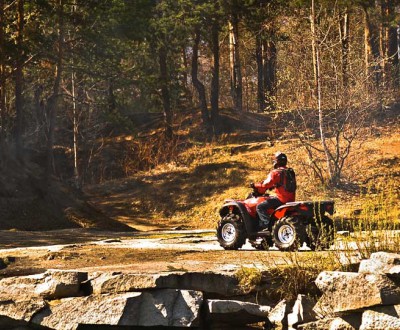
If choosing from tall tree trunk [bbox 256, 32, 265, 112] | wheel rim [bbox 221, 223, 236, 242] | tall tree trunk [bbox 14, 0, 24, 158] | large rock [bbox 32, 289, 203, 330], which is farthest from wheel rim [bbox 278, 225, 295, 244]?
tall tree trunk [bbox 256, 32, 265, 112]

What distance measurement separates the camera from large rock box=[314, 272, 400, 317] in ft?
31.3

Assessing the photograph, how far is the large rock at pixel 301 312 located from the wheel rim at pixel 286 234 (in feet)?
9.92

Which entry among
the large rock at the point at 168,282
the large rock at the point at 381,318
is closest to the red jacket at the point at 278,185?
the large rock at the point at 168,282

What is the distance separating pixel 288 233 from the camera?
44.1 ft

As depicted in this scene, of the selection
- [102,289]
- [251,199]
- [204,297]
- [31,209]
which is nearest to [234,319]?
[204,297]

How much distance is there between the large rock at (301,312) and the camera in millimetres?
10094

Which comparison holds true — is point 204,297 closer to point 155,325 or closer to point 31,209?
point 155,325

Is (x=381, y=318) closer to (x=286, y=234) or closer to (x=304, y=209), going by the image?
(x=304, y=209)

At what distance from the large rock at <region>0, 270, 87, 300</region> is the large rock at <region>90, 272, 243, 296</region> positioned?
284mm

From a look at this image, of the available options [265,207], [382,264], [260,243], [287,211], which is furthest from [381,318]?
[260,243]

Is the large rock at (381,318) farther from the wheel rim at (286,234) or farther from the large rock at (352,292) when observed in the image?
the wheel rim at (286,234)

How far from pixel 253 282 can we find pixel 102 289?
2162mm

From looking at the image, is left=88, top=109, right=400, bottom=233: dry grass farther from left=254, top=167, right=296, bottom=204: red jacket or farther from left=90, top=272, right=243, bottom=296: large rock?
left=90, top=272, right=243, bottom=296: large rock

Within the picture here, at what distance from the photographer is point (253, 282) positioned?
10.7 metres
